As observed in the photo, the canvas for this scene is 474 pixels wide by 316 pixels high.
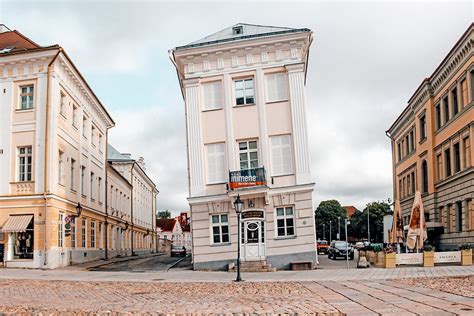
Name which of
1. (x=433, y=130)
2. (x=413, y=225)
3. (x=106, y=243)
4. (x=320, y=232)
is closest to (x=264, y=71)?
(x=413, y=225)

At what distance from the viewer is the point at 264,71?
2755 centimetres

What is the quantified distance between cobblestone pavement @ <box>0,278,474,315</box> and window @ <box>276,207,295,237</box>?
9.36m

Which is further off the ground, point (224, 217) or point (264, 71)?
point (264, 71)

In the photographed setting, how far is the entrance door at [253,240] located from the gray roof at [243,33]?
9.39 metres

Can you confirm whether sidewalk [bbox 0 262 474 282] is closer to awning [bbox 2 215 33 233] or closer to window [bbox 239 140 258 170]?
awning [bbox 2 215 33 233]

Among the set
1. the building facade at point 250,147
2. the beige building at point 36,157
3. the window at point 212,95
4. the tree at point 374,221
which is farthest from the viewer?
the tree at point 374,221

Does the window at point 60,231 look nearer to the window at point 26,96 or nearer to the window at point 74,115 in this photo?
the window at point 26,96

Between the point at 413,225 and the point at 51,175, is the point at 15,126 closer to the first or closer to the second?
the point at 51,175

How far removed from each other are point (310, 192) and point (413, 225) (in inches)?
225

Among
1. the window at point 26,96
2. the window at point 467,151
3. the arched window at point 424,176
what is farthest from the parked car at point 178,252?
the window at point 467,151

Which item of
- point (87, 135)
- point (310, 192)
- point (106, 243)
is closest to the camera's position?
point (310, 192)

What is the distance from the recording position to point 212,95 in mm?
28188

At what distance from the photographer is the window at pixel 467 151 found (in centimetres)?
3090

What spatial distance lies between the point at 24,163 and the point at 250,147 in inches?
505
